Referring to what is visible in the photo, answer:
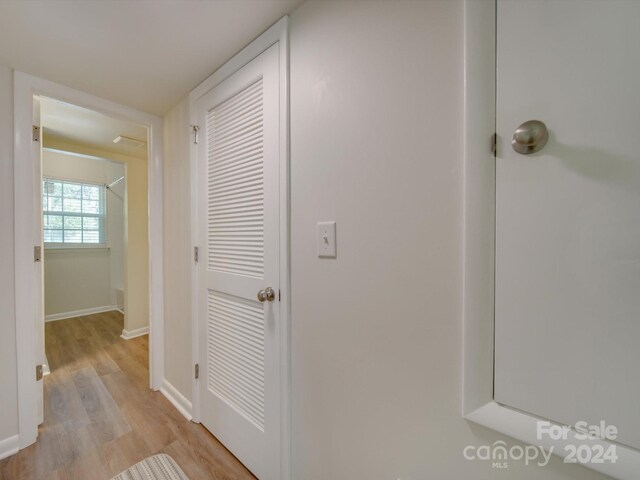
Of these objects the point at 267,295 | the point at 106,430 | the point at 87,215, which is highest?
the point at 87,215

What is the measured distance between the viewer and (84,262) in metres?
3.92

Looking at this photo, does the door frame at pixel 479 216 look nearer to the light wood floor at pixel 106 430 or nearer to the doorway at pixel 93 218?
the light wood floor at pixel 106 430

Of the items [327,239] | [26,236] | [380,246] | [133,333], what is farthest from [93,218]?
[380,246]

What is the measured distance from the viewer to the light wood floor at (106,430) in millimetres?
1334

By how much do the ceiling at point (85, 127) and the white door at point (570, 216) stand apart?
8.31 ft

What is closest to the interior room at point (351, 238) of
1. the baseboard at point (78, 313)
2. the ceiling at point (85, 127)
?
the ceiling at point (85, 127)

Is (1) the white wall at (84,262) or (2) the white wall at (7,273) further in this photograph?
(1) the white wall at (84,262)

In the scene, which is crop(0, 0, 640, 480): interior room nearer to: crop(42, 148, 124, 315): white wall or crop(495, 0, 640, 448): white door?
crop(495, 0, 640, 448): white door

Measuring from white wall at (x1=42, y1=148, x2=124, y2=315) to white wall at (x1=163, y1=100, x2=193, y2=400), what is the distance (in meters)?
2.74

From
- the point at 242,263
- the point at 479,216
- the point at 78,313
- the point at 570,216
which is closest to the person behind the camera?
the point at 570,216

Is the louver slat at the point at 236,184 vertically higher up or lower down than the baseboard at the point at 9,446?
higher up

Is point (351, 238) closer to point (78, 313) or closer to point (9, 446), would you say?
point (9, 446)

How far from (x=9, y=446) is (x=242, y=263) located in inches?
65.8

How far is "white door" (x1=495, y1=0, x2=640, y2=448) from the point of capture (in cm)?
49
